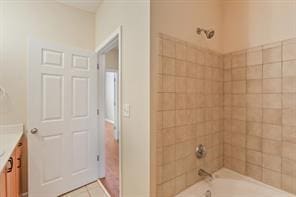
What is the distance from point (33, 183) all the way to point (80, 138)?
2.31ft

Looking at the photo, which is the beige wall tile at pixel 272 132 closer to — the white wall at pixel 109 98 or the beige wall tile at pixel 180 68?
the beige wall tile at pixel 180 68

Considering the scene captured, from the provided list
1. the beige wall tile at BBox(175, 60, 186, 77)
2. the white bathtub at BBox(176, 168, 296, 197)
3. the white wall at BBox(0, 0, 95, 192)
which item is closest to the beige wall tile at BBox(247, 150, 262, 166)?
the white bathtub at BBox(176, 168, 296, 197)

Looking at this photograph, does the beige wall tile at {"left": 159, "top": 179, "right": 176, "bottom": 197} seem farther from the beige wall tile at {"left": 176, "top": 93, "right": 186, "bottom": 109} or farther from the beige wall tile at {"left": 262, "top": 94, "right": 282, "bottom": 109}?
the beige wall tile at {"left": 262, "top": 94, "right": 282, "bottom": 109}

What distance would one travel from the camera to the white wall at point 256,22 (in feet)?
4.97

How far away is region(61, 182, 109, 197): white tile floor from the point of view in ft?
7.39

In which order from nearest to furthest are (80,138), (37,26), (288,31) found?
(288,31) < (37,26) < (80,138)

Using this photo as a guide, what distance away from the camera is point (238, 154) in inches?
74.4

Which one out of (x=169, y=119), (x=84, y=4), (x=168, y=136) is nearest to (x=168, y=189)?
(x=168, y=136)

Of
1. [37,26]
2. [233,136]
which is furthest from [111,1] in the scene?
[233,136]

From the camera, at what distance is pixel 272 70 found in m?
1.61

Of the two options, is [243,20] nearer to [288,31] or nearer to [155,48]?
[288,31]

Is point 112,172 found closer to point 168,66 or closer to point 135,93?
point 135,93

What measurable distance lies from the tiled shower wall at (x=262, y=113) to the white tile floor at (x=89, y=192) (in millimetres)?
1636

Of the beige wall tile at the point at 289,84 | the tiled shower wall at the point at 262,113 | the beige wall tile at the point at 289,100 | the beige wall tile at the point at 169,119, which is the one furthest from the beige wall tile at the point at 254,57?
the beige wall tile at the point at 169,119
